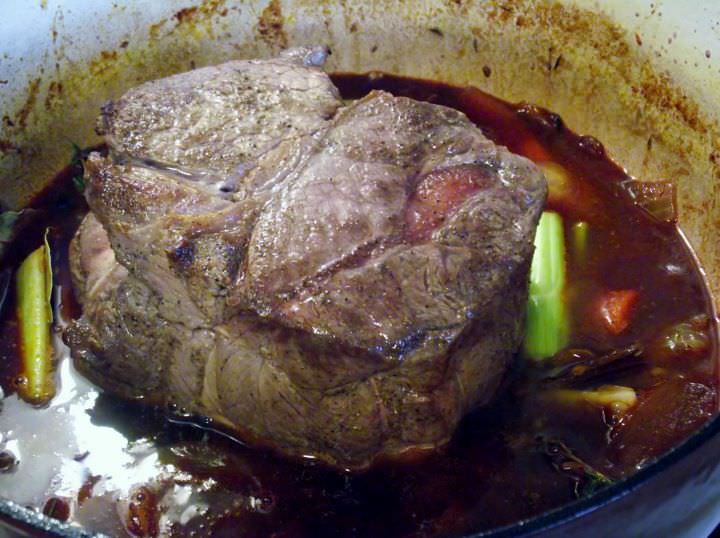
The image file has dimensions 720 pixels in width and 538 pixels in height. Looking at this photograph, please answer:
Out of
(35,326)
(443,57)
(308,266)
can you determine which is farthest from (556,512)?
(443,57)

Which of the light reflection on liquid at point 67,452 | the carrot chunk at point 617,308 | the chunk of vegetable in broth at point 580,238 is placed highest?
the chunk of vegetable in broth at point 580,238

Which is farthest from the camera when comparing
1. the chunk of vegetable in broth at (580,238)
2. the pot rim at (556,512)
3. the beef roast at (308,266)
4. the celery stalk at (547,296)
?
the chunk of vegetable in broth at (580,238)

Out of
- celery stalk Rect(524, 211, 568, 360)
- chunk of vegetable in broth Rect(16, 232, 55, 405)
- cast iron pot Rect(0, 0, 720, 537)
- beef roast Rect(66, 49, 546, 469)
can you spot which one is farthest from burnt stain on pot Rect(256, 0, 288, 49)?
celery stalk Rect(524, 211, 568, 360)

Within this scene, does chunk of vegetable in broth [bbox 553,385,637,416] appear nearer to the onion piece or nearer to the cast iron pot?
the cast iron pot

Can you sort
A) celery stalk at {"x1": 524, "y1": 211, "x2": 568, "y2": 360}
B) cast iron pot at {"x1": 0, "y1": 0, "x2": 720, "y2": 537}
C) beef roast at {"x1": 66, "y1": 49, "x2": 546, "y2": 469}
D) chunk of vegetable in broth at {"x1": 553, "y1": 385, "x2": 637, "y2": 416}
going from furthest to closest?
cast iron pot at {"x1": 0, "y1": 0, "x2": 720, "y2": 537} → celery stalk at {"x1": 524, "y1": 211, "x2": 568, "y2": 360} → chunk of vegetable in broth at {"x1": 553, "y1": 385, "x2": 637, "y2": 416} → beef roast at {"x1": 66, "y1": 49, "x2": 546, "y2": 469}

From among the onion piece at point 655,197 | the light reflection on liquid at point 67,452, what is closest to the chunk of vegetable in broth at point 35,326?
the light reflection on liquid at point 67,452

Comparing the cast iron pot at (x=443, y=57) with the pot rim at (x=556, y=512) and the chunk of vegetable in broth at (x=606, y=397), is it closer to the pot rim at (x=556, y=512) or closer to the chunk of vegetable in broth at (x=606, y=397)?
the chunk of vegetable in broth at (x=606, y=397)

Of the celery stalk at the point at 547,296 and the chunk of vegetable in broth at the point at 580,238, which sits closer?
the celery stalk at the point at 547,296

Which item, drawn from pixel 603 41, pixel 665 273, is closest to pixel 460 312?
pixel 665 273
